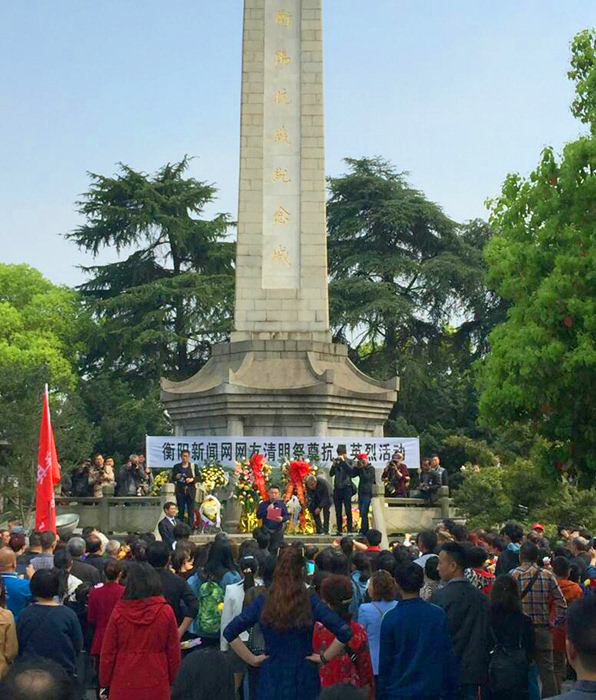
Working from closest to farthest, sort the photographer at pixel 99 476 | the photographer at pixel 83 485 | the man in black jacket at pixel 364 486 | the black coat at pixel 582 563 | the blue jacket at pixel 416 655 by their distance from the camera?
the blue jacket at pixel 416 655, the black coat at pixel 582 563, the man in black jacket at pixel 364 486, the photographer at pixel 99 476, the photographer at pixel 83 485

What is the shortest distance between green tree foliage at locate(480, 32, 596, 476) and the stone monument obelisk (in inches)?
472

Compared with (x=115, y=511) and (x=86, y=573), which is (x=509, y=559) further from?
(x=115, y=511)

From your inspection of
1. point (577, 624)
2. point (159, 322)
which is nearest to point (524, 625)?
point (577, 624)

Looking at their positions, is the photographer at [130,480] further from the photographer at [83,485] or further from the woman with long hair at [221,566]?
the woman with long hair at [221,566]

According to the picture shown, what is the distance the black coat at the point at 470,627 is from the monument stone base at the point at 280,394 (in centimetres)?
1749

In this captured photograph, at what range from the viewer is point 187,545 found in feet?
30.7

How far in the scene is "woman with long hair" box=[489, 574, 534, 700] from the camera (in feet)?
24.3

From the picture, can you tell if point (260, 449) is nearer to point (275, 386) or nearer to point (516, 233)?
point (275, 386)

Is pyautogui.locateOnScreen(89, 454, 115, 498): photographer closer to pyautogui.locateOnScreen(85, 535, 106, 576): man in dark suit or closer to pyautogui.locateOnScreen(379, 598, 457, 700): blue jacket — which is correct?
pyautogui.locateOnScreen(85, 535, 106, 576): man in dark suit

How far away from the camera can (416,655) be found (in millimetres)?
6531

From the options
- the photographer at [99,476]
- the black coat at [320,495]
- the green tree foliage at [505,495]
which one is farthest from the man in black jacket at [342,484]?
the photographer at [99,476]

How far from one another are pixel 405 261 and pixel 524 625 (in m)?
37.1

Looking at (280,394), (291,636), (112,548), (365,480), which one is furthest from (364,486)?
(291,636)

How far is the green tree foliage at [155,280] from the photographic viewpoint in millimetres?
42781
